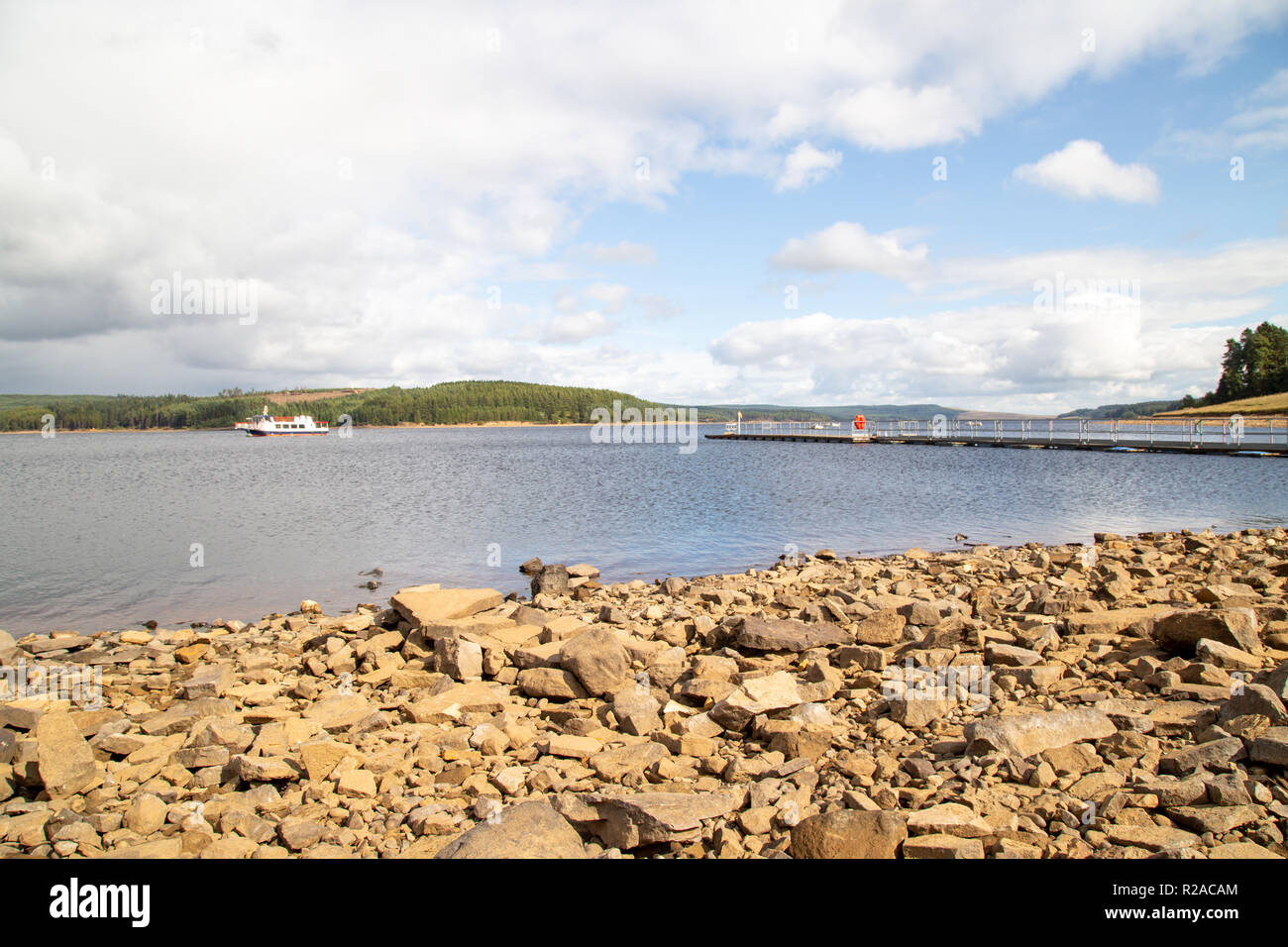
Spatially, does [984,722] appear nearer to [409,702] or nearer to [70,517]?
[409,702]

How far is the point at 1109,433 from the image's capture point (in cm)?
6956

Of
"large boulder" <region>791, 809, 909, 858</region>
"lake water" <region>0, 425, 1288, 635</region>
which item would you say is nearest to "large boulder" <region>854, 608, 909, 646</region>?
"large boulder" <region>791, 809, 909, 858</region>

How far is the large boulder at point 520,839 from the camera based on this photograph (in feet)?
14.6

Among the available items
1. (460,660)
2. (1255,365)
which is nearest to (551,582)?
(460,660)

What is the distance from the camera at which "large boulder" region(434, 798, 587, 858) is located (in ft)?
14.6

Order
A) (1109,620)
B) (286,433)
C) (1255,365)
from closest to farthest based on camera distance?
(1109,620), (1255,365), (286,433)

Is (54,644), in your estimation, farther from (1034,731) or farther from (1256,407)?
(1256,407)

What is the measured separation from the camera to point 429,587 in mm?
12086

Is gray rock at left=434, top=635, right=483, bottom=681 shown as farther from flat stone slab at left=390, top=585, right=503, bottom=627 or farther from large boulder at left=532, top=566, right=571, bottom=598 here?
large boulder at left=532, top=566, right=571, bottom=598

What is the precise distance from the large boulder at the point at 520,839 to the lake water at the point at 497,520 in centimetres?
1175

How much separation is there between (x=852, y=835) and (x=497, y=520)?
2457 centimetres

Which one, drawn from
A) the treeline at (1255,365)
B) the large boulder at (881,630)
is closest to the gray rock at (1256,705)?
the large boulder at (881,630)
